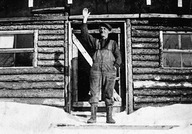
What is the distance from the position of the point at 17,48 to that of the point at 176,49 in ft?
16.1

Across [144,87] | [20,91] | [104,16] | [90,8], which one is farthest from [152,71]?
[20,91]

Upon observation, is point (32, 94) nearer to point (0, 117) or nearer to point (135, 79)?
point (0, 117)

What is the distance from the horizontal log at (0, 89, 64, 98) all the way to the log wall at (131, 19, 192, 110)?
7.56ft

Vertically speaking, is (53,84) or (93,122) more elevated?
(53,84)

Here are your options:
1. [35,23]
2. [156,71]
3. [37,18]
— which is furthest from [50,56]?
[156,71]

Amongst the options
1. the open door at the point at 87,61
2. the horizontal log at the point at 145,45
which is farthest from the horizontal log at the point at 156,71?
the horizontal log at the point at 145,45

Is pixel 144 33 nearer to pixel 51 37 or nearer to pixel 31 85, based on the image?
pixel 51 37

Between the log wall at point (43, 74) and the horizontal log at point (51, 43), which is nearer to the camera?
the log wall at point (43, 74)

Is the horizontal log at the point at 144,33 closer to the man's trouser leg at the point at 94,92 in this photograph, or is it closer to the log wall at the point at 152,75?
the log wall at the point at 152,75

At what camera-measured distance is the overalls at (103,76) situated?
585cm

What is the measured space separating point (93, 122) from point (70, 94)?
2.05m

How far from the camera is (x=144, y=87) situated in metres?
7.55

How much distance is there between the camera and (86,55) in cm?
791

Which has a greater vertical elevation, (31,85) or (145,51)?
(145,51)
